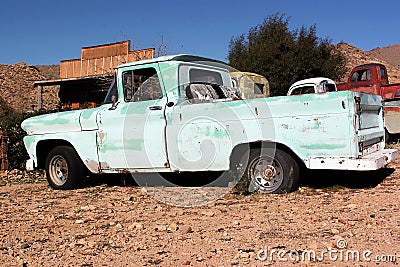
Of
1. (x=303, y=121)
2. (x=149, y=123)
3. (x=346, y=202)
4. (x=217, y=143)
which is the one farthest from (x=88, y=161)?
(x=346, y=202)

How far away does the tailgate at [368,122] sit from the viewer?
5.20 m

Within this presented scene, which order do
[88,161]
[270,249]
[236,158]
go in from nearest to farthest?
1. [270,249]
2. [236,158]
3. [88,161]

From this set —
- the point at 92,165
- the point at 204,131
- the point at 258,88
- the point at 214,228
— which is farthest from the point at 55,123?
the point at 258,88

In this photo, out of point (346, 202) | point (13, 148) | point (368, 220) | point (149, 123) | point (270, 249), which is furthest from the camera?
point (13, 148)

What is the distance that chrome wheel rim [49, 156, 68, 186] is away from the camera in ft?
24.4

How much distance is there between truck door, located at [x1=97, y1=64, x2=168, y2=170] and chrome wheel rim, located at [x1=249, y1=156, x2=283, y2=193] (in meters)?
1.22

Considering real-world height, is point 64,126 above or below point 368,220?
above

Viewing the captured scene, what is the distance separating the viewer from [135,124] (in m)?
6.37

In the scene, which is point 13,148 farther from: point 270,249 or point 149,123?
point 270,249

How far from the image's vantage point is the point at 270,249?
3564 mm

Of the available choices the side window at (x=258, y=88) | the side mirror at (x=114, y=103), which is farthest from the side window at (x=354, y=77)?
the side mirror at (x=114, y=103)

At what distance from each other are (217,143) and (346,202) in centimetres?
172

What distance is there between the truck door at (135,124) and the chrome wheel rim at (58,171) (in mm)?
Answer: 982

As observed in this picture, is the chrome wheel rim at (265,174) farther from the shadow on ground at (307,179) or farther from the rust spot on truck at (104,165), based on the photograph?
the rust spot on truck at (104,165)
